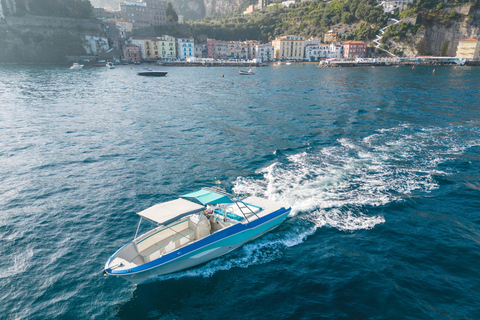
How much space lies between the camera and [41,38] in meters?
140

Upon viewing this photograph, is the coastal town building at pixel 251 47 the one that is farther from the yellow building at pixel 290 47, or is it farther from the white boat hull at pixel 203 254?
the white boat hull at pixel 203 254

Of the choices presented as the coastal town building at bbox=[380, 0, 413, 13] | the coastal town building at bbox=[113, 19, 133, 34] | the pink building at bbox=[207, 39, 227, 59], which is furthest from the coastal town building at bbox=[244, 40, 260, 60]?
the coastal town building at bbox=[380, 0, 413, 13]

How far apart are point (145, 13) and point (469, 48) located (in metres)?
195

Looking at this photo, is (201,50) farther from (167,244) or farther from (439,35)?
(167,244)

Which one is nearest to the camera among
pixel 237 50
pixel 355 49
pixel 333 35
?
pixel 355 49

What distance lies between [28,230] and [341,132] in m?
32.7

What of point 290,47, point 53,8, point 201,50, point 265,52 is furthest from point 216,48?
point 53,8

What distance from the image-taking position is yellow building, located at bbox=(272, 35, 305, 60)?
614 feet

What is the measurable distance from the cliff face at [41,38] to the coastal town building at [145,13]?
35111 millimetres

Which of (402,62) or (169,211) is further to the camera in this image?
(402,62)

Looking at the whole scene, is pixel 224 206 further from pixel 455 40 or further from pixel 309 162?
pixel 455 40

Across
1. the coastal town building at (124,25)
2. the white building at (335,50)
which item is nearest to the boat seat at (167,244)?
the white building at (335,50)

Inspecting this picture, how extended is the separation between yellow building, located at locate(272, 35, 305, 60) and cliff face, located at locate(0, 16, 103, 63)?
115195 millimetres

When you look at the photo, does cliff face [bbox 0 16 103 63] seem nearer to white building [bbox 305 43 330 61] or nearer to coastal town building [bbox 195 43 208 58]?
coastal town building [bbox 195 43 208 58]
